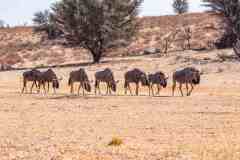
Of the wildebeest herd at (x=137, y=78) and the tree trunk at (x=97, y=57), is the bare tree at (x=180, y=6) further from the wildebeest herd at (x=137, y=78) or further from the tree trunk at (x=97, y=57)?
the wildebeest herd at (x=137, y=78)

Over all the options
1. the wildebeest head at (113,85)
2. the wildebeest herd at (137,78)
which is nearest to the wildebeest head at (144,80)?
the wildebeest herd at (137,78)

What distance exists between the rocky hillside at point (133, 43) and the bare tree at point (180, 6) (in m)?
26.0

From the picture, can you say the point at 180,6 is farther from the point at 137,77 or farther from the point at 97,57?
the point at 137,77

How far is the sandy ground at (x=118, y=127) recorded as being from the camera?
15438 mm

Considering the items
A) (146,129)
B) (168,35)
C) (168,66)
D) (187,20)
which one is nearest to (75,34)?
(168,66)

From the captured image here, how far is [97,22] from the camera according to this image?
67375 mm

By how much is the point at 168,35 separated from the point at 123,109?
60.2 m

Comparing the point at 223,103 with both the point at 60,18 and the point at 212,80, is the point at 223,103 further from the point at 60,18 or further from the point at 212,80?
the point at 60,18

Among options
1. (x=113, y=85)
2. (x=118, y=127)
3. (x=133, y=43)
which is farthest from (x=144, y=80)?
(x=133, y=43)

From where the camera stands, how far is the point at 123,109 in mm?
26906

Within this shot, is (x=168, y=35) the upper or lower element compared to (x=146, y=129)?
upper

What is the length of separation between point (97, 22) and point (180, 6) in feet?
218

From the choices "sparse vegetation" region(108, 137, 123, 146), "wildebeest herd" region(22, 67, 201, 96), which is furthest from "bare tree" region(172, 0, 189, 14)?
"sparse vegetation" region(108, 137, 123, 146)

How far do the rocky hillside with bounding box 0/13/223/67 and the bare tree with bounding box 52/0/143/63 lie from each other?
20.0 feet
